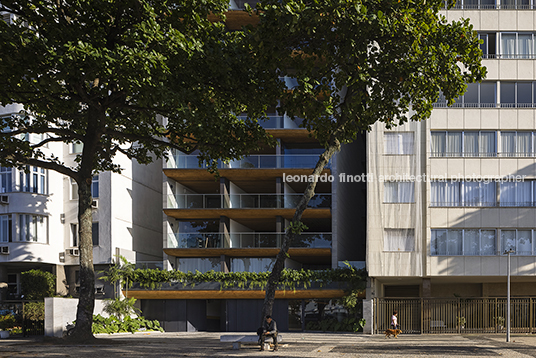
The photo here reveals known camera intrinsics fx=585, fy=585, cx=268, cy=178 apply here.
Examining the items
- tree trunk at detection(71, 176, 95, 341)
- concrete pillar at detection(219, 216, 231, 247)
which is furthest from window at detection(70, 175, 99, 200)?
tree trunk at detection(71, 176, 95, 341)

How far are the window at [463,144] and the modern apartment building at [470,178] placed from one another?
6 cm

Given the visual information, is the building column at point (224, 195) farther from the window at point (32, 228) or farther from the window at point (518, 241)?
the window at point (518, 241)

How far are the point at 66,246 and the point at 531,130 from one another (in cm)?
3096

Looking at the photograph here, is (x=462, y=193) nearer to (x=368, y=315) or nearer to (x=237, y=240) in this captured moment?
(x=368, y=315)

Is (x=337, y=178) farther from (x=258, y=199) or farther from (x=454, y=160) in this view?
(x=454, y=160)

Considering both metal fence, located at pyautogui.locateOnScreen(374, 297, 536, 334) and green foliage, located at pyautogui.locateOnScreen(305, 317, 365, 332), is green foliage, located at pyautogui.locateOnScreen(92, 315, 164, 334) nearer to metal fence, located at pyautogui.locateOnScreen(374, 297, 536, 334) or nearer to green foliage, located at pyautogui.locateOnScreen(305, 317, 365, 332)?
green foliage, located at pyautogui.locateOnScreen(305, 317, 365, 332)

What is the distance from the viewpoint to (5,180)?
3722 centimetres

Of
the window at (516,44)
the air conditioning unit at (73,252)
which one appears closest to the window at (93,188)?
the air conditioning unit at (73,252)

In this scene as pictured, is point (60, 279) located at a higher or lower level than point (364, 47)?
lower

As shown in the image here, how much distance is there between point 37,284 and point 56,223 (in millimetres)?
4420

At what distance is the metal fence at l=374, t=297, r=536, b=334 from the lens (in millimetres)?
35438

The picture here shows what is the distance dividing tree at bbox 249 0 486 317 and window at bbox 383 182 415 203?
14.1 meters

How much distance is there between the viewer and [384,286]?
43.0m

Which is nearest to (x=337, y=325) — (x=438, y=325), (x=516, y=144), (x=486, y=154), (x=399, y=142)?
(x=438, y=325)
